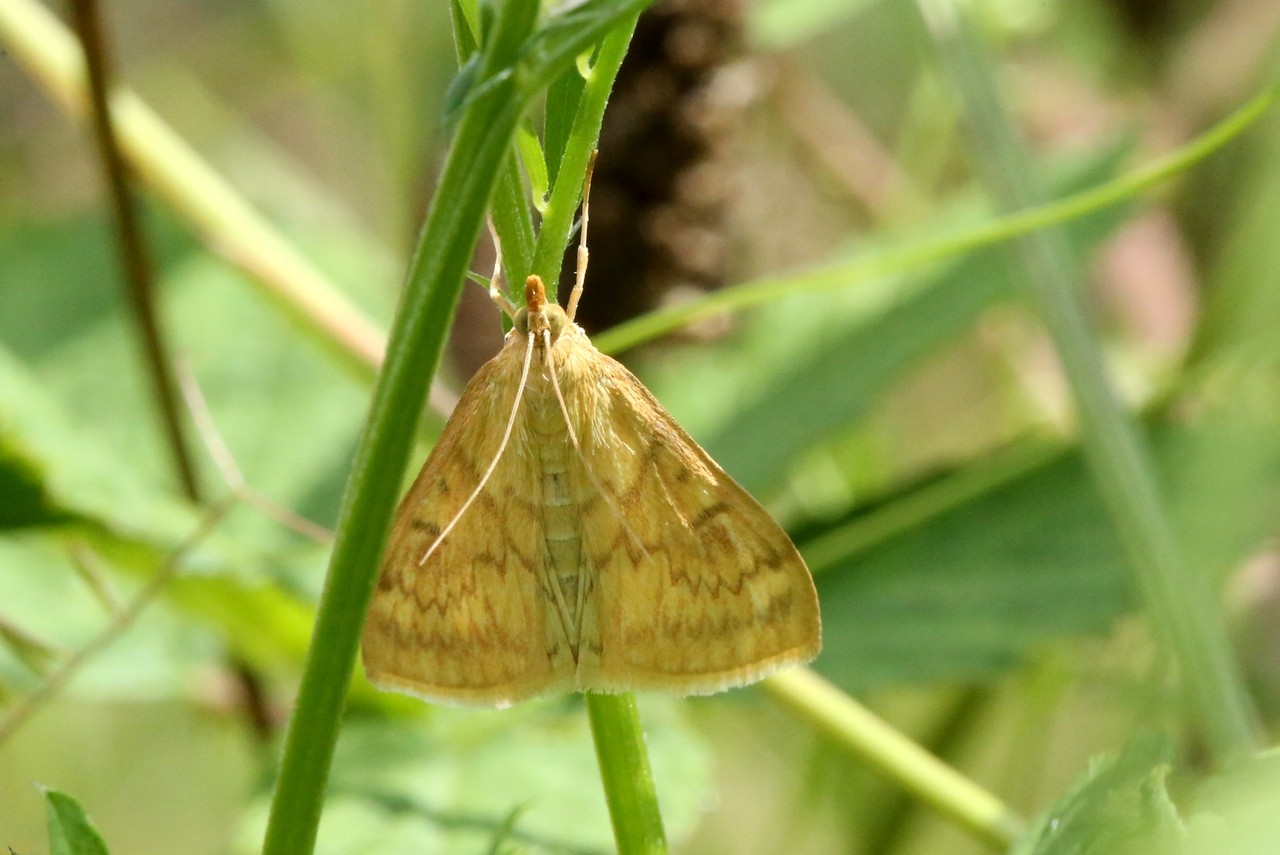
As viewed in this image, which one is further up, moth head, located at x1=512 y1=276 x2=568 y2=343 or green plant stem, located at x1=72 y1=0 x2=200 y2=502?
green plant stem, located at x1=72 y1=0 x2=200 y2=502

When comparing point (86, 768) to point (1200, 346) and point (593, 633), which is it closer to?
point (593, 633)

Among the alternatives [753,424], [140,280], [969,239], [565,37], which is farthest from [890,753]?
[140,280]

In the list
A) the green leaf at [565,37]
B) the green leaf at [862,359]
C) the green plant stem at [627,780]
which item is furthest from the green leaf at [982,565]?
the green leaf at [565,37]

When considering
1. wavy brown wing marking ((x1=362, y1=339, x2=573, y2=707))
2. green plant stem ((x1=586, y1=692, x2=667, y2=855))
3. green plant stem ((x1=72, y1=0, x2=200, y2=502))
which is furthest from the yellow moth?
green plant stem ((x1=72, y1=0, x2=200, y2=502))

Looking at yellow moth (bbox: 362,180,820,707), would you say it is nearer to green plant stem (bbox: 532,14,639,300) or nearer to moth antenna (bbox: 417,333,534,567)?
moth antenna (bbox: 417,333,534,567)

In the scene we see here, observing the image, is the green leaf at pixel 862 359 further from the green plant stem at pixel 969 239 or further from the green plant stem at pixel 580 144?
the green plant stem at pixel 580 144
